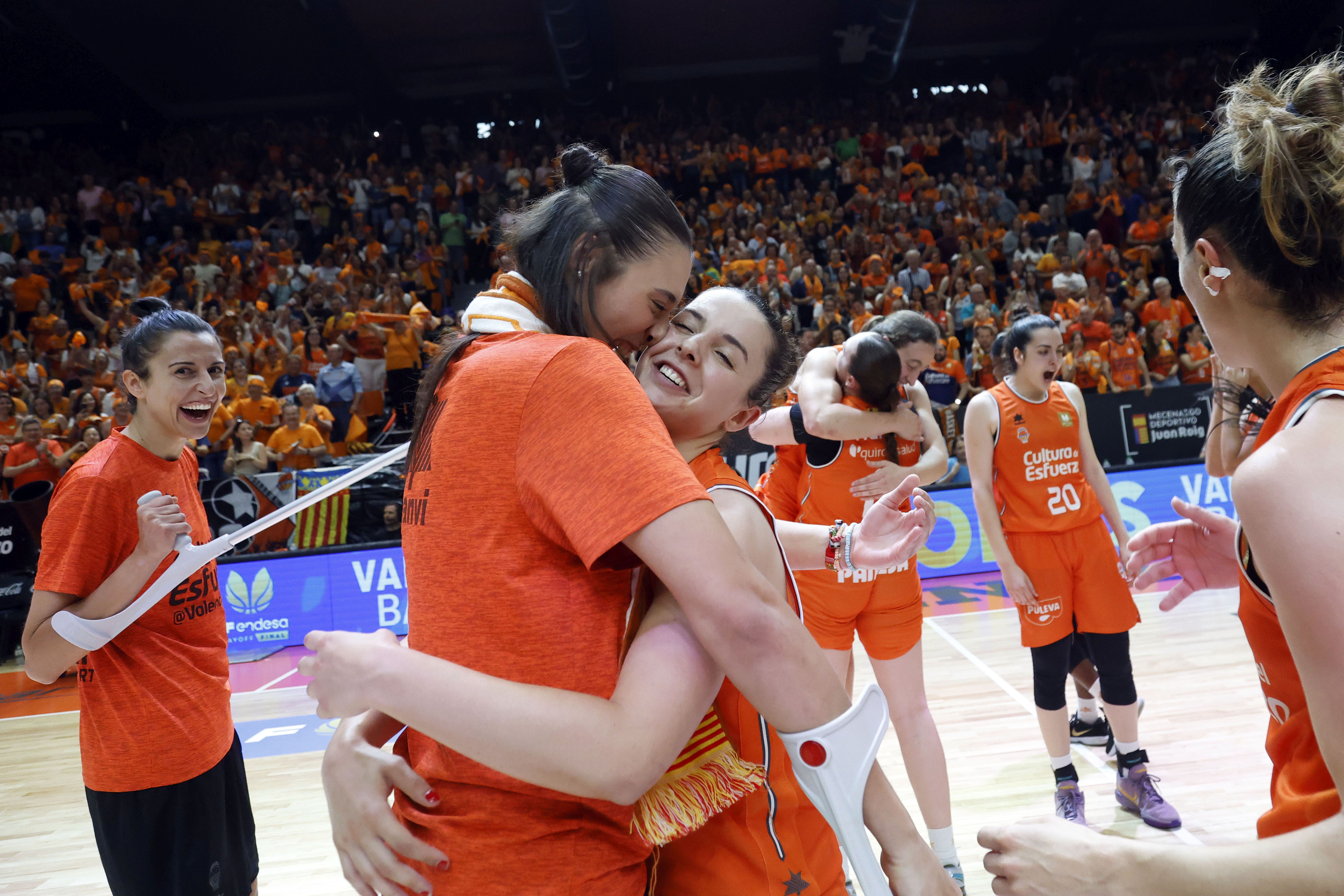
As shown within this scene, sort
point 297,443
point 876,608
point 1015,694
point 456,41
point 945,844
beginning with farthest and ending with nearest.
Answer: point 456,41, point 297,443, point 1015,694, point 876,608, point 945,844

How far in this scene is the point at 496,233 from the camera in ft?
31.0

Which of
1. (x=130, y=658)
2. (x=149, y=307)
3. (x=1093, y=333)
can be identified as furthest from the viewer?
(x=1093, y=333)

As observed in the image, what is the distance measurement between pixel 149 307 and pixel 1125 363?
10.6 metres

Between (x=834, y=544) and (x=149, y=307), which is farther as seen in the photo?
(x=149, y=307)

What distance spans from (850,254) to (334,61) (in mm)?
11499

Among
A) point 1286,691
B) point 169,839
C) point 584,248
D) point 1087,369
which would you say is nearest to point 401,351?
point 1087,369

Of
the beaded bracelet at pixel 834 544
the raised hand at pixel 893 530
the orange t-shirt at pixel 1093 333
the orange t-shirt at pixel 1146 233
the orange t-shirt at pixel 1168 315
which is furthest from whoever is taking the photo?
the orange t-shirt at pixel 1146 233

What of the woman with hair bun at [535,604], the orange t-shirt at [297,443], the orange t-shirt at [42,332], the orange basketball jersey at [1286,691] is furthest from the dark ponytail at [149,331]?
the orange t-shirt at [42,332]

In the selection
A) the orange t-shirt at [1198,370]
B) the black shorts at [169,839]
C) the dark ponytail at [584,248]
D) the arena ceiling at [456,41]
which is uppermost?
the arena ceiling at [456,41]

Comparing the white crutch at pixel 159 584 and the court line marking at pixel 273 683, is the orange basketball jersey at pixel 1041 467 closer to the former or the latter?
the white crutch at pixel 159 584

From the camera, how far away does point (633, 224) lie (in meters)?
1.24

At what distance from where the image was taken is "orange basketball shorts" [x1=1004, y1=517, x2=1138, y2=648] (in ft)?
12.3

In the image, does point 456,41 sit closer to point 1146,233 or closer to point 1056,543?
point 1146,233

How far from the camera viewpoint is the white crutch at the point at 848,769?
102 cm
